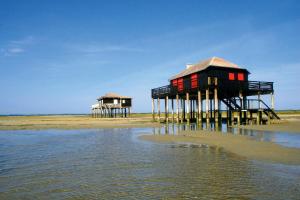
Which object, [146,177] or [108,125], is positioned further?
[108,125]

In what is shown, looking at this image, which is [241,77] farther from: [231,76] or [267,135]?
[267,135]

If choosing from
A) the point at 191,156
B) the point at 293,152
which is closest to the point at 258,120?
the point at 293,152

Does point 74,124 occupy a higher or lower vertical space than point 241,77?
lower

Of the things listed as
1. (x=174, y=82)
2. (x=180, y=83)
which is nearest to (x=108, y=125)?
(x=174, y=82)

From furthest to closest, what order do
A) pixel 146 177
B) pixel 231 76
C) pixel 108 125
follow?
pixel 108 125 < pixel 231 76 < pixel 146 177

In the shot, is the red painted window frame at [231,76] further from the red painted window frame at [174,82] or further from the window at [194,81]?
the red painted window frame at [174,82]

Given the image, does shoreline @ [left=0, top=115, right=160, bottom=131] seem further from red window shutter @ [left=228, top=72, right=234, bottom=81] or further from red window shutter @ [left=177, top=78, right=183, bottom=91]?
red window shutter @ [left=228, top=72, right=234, bottom=81]

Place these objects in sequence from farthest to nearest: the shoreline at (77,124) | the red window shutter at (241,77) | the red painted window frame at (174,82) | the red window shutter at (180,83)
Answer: the red painted window frame at (174,82) → the red window shutter at (180,83) → the shoreline at (77,124) → the red window shutter at (241,77)

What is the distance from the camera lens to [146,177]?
25.7 ft

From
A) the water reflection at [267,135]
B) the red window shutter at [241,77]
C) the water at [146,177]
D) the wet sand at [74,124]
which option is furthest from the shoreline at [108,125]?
the water at [146,177]

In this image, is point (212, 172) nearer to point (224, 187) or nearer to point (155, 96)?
point (224, 187)

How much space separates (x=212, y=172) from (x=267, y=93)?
25226 millimetres

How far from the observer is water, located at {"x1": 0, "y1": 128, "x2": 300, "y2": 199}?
20.6ft

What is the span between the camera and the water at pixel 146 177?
20.6 feet
